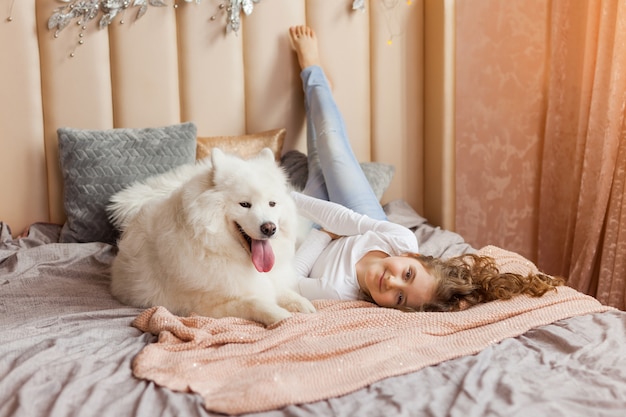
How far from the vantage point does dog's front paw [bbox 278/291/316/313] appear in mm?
1854

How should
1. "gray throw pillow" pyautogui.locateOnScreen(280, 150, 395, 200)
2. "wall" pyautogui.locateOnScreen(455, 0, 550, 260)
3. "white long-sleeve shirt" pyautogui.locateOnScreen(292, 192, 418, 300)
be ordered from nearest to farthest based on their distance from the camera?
"white long-sleeve shirt" pyautogui.locateOnScreen(292, 192, 418, 300), "gray throw pillow" pyautogui.locateOnScreen(280, 150, 395, 200), "wall" pyautogui.locateOnScreen(455, 0, 550, 260)

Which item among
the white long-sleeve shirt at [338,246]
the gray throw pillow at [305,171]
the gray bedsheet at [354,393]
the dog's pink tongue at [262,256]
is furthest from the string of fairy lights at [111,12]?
the dog's pink tongue at [262,256]

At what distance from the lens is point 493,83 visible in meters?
3.30

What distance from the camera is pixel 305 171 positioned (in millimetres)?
2891

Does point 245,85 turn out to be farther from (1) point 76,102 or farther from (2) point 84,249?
(2) point 84,249

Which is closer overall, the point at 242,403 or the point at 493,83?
the point at 242,403

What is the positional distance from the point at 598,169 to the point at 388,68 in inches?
45.9

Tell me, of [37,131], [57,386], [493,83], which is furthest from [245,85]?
[57,386]

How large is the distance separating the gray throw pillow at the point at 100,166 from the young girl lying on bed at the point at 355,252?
0.64 meters

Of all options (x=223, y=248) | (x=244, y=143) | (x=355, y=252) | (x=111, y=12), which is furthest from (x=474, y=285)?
(x=111, y=12)

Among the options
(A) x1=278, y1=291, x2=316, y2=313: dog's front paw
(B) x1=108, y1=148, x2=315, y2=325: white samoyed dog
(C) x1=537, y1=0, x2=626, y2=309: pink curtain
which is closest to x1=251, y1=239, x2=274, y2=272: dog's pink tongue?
(B) x1=108, y1=148, x2=315, y2=325: white samoyed dog

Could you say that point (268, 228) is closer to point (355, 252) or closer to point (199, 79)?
point (355, 252)

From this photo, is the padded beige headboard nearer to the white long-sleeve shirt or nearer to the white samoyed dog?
the white long-sleeve shirt

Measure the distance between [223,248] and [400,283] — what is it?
58cm
